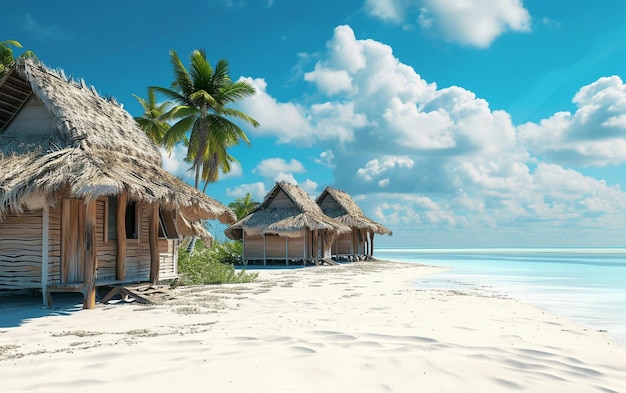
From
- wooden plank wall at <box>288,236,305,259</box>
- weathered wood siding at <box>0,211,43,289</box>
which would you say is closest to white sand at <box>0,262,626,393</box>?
weathered wood siding at <box>0,211,43,289</box>

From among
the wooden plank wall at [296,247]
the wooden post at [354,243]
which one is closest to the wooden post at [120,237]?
the wooden plank wall at [296,247]

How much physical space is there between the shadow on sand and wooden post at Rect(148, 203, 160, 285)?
1447mm

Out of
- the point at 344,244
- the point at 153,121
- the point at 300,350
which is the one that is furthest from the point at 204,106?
the point at 300,350

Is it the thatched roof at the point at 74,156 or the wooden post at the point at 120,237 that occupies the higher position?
the thatched roof at the point at 74,156

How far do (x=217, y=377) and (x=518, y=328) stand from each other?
14.6ft

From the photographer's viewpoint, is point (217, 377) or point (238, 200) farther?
point (238, 200)

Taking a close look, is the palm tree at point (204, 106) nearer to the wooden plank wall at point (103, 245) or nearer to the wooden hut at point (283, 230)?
the wooden hut at point (283, 230)

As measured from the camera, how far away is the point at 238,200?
36938 mm

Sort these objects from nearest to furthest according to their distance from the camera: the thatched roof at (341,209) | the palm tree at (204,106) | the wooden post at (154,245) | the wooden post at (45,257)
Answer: the wooden post at (45,257) < the wooden post at (154,245) < the palm tree at (204,106) < the thatched roof at (341,209)

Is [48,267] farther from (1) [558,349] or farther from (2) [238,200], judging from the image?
(2) [238,200]

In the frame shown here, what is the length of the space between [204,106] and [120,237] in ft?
46.7

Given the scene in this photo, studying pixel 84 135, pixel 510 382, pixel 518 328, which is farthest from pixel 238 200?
pixel 510 382

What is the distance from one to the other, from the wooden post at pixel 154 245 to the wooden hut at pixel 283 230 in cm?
1210

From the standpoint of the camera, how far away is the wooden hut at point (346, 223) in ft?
92.1
